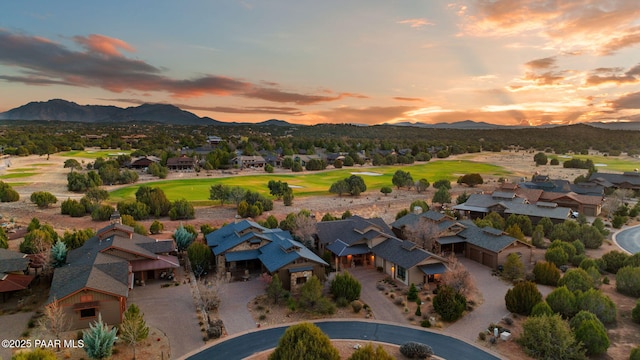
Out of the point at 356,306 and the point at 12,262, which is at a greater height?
the point at 12,262

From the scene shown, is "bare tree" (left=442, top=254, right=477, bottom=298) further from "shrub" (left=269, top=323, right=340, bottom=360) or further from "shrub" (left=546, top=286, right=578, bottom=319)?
"shrub" (left=269, top=323, right=340, bottom=360)

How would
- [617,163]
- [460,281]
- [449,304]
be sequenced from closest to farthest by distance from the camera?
[449,304]
[460,281]
[617,163]

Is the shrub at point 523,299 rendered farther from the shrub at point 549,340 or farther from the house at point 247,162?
the house at point 247,162

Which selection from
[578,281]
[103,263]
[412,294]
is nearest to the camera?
[103,263]

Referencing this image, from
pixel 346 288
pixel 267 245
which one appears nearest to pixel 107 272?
pixel 267 245

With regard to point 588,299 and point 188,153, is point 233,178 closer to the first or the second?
point 188,153

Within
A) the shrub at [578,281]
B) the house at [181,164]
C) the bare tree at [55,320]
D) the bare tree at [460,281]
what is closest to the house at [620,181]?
the shrub at [578,281]

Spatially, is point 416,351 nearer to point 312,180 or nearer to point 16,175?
point 312,180
